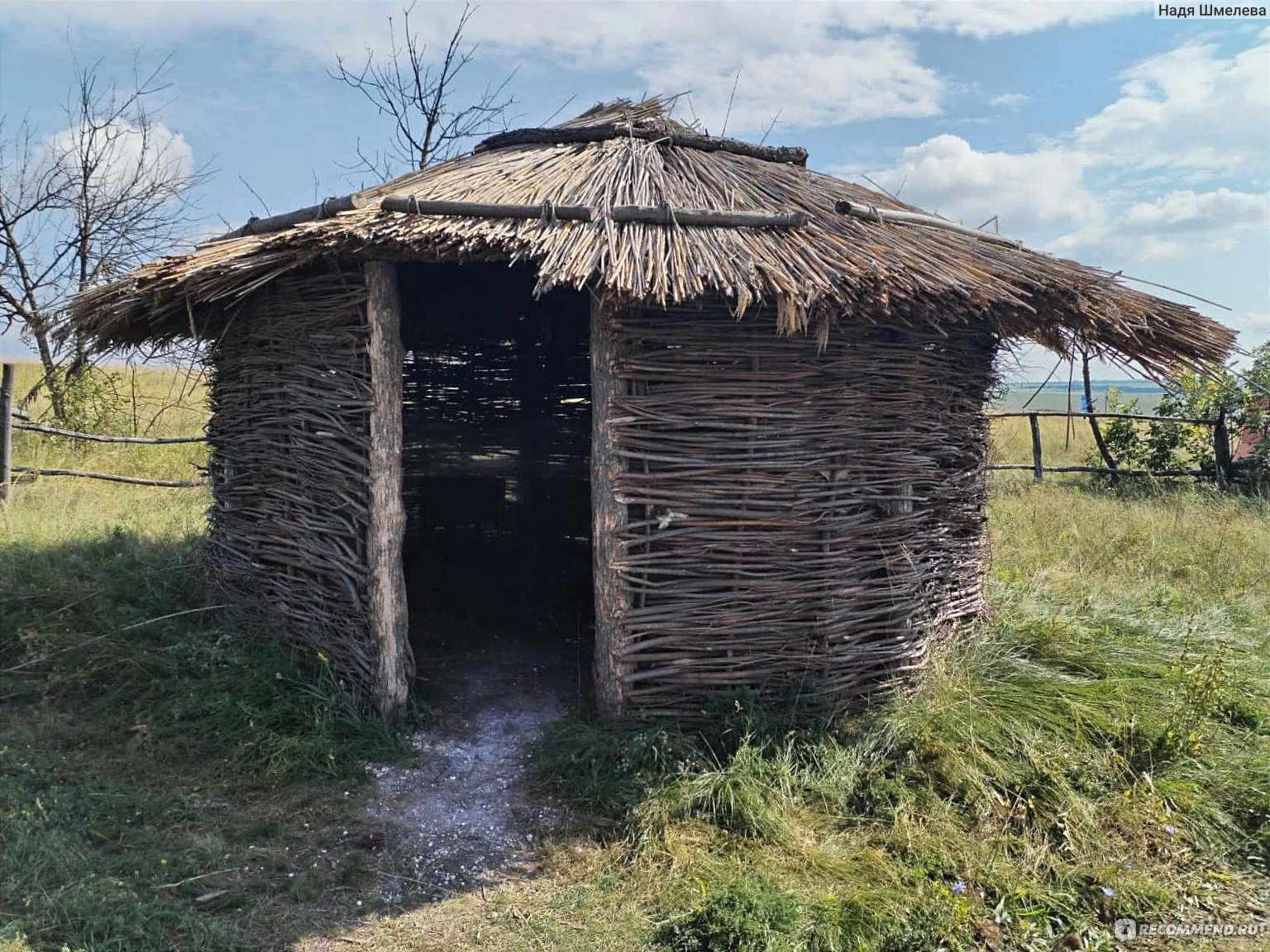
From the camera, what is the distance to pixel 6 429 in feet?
29.4

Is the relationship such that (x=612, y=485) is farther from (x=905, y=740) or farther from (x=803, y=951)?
(x=803, y=951)

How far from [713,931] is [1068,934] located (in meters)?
1.38

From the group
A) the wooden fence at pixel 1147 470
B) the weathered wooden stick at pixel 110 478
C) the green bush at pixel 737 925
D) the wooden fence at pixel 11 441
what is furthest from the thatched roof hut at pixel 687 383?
the wooden fence at pixel 1147 470

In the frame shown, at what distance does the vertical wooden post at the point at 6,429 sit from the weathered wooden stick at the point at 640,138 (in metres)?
6.56

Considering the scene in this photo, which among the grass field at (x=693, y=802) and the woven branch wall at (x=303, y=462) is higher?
the woven branch wall at (x=303, y=462)

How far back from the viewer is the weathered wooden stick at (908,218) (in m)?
4.88

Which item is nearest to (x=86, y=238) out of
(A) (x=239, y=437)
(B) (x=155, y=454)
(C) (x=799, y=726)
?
(B) (x=155, y=454)

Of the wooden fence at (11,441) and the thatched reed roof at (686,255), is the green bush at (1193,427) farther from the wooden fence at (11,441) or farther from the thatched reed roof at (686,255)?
the wooden fence at (11,441)

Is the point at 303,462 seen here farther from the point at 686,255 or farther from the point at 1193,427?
the point at 1193,427

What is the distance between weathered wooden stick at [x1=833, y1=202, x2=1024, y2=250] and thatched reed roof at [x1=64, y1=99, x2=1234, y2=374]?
4 centimetres

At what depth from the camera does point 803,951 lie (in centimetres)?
303

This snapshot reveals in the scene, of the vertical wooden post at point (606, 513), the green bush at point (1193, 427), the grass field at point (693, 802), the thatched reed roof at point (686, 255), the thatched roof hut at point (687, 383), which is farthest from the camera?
the green bush at point (1193, 427)

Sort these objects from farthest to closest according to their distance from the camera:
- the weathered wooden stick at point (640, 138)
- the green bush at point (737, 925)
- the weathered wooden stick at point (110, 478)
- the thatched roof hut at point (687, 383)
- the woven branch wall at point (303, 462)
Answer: the weathered wooden stick at point (110, 478) → the weathered wooden stick at point (640, 138) → the woven branch wall at point (303, 462) → the thatched roof hut at point (687, 383) → the green bush at point (737, 925)

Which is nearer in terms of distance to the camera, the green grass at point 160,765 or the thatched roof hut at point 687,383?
the green grass at point 160,765
